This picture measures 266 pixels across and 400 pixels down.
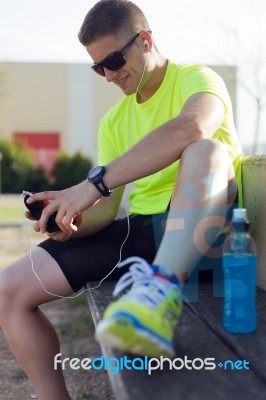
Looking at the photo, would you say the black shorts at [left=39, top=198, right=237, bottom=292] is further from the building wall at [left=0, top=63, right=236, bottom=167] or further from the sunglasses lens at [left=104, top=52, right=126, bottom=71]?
the building wall at [left=0, top=63, right=236, bottom=167]

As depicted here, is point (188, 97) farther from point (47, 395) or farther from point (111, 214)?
point (47, 395)

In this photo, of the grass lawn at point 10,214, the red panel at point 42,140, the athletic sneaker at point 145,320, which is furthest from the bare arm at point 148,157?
the red panel at point 42,140

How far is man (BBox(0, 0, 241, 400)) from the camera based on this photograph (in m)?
1.47

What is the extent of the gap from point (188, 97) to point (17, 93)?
90.0ft

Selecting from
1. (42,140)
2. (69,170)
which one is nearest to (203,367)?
(69,170)

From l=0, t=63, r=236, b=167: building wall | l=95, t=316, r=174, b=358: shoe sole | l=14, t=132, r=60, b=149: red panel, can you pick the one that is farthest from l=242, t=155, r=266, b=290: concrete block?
l=14, t=132, r=60, b=149: red panel

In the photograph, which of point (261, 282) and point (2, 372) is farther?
point (2, 372)

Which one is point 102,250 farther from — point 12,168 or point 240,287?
point 12,168

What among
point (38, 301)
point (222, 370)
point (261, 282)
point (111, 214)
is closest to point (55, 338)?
point (38, 301)

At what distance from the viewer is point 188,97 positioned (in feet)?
6.93

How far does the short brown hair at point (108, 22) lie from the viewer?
2.28 m

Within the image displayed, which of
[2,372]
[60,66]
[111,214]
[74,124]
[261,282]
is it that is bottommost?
[74,124]

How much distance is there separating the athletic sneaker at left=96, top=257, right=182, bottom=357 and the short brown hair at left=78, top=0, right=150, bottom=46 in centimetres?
118

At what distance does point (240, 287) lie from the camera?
5.14 feet
